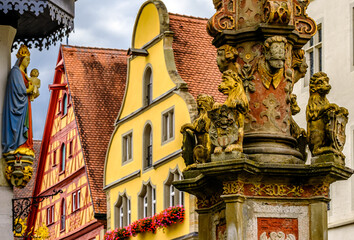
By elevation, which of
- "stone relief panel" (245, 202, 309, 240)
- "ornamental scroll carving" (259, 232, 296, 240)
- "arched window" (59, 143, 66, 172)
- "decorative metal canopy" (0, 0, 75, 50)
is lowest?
"ornamental scroll carving" (259, 232, 296, 240)

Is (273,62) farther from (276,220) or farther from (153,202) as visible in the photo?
(153,202)

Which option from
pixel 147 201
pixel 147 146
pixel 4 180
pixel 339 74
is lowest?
pixel 4 180

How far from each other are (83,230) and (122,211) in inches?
166

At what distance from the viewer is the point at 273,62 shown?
13.8 meters

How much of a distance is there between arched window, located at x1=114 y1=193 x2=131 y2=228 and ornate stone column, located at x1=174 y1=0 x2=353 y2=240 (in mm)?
23442

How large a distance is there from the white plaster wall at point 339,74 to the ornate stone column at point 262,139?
1260cm

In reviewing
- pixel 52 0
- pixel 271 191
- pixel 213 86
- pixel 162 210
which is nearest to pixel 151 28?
pixel 213 86

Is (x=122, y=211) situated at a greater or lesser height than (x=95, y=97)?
lesser

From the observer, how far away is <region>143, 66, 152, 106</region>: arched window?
121ft

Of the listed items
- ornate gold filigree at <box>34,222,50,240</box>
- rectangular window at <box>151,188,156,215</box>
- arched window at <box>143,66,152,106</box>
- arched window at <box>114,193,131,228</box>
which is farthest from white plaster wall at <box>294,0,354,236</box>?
arched window at <box>114,193,131,228</box>

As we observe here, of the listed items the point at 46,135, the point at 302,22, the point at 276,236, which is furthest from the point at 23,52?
the point at 46,135

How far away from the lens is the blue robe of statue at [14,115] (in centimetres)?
1478

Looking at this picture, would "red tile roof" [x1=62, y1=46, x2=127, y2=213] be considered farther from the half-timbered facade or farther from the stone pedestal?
the stone pedestal

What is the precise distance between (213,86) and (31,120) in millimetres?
20347
